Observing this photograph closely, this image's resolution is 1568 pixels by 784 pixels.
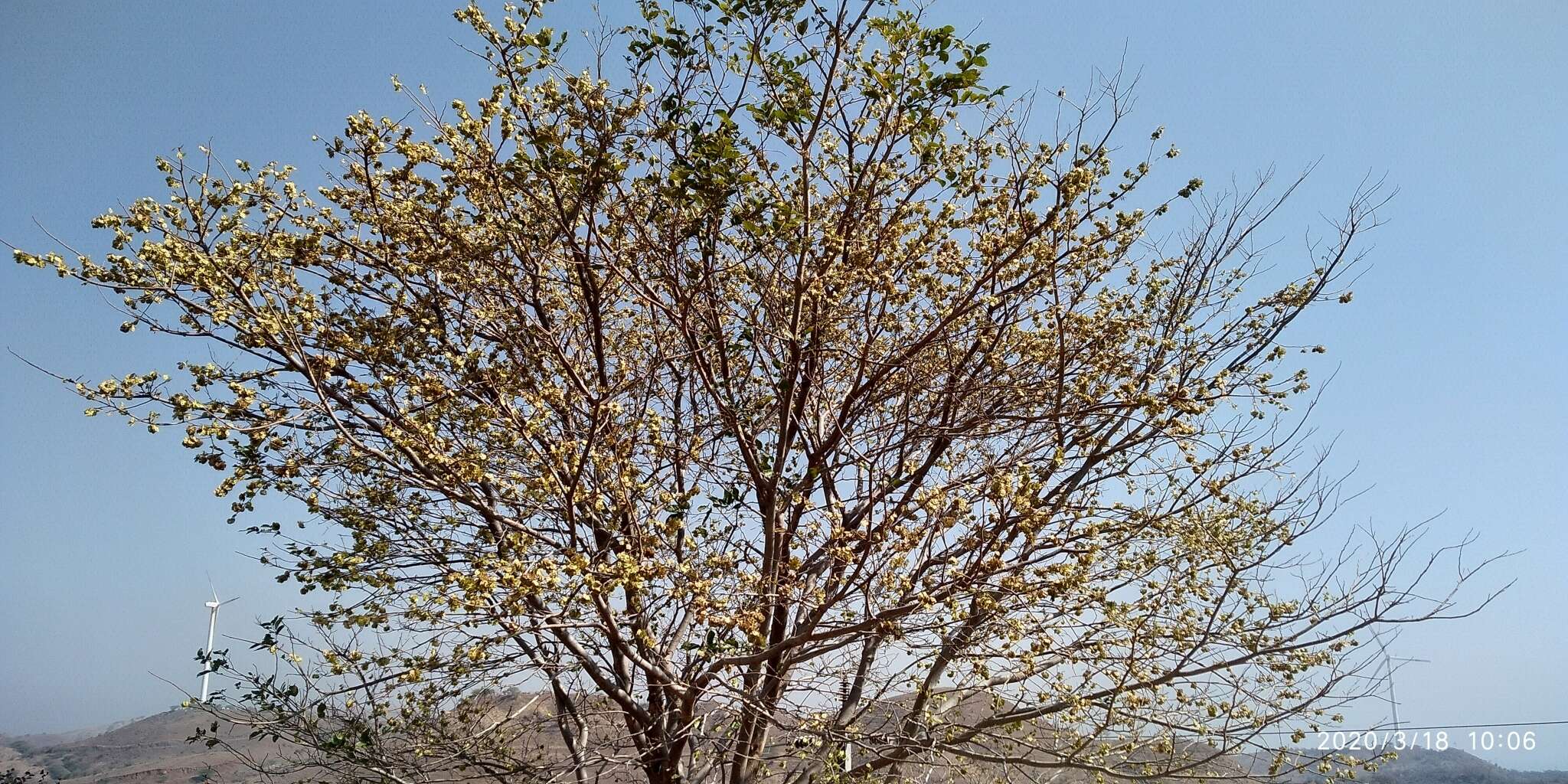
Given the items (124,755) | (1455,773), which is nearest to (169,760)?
(124,755)

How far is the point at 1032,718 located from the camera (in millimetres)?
5445

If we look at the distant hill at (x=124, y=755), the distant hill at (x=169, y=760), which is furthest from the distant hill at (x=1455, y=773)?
the distant hill at (x=124, y=755)

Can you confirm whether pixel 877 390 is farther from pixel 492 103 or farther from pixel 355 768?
pixel 355 768

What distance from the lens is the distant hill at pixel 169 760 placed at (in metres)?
8.09

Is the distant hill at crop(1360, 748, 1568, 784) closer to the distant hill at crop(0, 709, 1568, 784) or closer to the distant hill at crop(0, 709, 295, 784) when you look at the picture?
the distant hill at crop(0, 709, 1568, 784)

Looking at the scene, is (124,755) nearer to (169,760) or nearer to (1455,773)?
(169,760)

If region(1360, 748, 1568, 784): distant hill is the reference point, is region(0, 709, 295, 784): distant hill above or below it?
below

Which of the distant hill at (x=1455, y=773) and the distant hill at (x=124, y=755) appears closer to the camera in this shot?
the distant hill at (x=1455, y=773)

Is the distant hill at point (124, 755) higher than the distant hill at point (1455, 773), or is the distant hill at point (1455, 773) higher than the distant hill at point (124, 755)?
the distant hill at point (1455, 773)

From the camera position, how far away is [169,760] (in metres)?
15.2

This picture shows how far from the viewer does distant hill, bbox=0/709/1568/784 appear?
26.6 ft

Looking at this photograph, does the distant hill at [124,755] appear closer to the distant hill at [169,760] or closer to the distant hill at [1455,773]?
the distant hill at [169,760]

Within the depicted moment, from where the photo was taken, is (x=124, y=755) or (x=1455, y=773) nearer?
(x=1455, y=773)

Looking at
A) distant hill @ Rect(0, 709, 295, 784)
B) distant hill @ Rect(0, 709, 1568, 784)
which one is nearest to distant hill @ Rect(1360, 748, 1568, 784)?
distant hill @ Rect(0, 709, 1568, 784)
